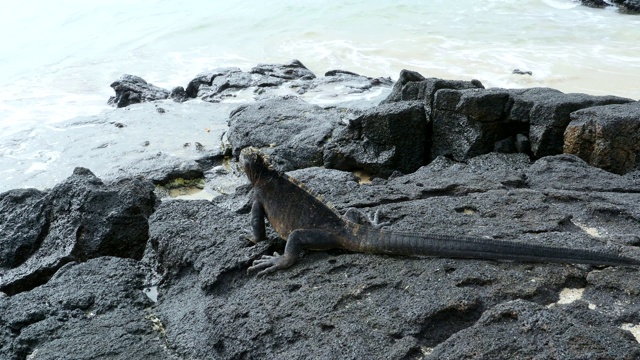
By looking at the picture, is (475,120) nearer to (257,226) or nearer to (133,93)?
(257,226)

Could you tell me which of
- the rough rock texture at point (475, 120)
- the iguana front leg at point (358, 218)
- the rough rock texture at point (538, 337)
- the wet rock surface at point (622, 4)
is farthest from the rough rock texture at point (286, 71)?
the wet rock surface at point (622, 4)

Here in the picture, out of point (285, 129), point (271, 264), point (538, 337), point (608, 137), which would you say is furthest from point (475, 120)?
point (538, 337)

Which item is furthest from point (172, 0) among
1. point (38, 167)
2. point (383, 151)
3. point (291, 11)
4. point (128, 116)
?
point (383, 151)

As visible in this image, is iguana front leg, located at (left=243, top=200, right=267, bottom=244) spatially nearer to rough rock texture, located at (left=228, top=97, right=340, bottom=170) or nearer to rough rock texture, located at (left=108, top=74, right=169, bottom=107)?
rough rock texture, located at (left=228, top=97, right=340, bottom=170)

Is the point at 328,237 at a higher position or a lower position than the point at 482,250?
lower

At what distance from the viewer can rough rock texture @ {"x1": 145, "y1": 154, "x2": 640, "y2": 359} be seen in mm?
2725

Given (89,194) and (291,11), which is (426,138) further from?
(291,11)

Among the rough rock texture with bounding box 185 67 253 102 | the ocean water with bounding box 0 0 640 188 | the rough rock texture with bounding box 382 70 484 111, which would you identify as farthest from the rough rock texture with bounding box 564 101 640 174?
the rough rock texture with bounding box 185 67 253 102

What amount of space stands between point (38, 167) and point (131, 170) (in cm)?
178

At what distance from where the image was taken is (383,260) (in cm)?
358

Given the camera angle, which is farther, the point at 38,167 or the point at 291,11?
the point at 291,11

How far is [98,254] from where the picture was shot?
5.44 m

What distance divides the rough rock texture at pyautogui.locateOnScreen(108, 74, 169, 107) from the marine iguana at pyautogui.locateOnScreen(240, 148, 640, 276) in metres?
8.55

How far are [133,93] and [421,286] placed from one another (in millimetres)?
10263
